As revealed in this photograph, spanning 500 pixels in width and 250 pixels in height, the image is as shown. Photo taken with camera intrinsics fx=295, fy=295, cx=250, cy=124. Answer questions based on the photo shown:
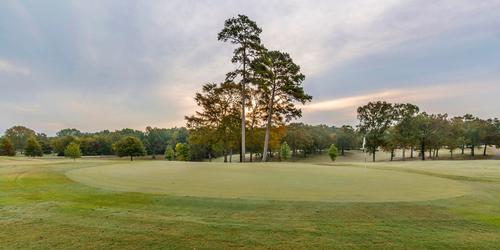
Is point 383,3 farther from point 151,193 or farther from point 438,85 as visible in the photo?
point 151,193

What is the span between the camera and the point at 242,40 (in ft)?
115

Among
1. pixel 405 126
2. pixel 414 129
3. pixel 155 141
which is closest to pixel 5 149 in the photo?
pixel 155 141

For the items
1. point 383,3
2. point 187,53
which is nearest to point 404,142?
point 383,3

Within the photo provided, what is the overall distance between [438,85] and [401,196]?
3093 cm

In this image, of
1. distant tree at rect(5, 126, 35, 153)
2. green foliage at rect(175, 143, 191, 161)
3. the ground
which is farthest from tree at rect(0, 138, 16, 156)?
the ground

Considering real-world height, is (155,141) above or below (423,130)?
below

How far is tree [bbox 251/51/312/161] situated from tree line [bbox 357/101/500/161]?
34.3m

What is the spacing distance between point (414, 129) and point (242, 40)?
4412cm

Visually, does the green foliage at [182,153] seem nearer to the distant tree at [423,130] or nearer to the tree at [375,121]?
the tree at [375,121]

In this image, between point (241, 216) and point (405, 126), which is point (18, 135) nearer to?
point (405, 126)

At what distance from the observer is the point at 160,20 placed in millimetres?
23703

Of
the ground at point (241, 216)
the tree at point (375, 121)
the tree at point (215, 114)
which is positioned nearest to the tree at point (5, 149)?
the tree at point (215, 114)

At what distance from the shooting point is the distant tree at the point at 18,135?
10425 cm

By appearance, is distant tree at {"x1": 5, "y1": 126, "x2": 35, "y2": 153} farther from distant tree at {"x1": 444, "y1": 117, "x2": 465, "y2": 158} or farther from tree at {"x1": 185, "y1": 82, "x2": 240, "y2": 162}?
distant tree at {"x1": 444, "y1": 117, "x2": 465, "y2": 158}
